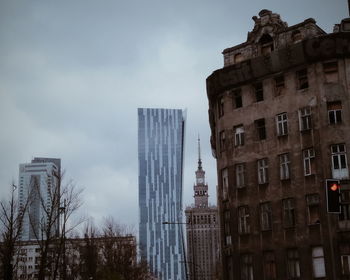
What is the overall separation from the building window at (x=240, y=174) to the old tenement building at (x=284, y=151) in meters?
0.08

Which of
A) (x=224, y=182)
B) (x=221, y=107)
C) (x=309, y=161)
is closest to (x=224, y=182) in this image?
(x=224, y=182)

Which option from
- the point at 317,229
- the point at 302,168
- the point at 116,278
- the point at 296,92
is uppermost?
the point at 296,92

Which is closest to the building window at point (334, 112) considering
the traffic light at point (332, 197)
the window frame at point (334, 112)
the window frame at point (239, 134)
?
the window frame at point (334, 112)

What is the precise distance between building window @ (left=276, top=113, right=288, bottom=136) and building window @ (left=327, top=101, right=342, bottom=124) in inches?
137

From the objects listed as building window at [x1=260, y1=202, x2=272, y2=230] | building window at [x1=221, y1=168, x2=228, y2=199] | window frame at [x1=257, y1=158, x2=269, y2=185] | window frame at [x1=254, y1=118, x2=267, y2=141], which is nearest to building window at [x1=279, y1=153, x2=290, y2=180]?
window frame at [x1=257, y1=158, x2=269, y2=185]

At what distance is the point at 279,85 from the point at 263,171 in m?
7.08

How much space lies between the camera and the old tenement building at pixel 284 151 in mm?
38469

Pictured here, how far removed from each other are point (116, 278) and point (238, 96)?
23.9 m

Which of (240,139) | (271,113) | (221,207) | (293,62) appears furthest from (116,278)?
(293,62)

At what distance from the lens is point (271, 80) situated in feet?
143

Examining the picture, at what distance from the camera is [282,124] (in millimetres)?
42062

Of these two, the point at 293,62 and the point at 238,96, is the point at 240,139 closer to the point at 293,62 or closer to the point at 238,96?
the point at 238,96

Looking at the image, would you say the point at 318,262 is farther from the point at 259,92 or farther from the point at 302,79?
the point at 259,92

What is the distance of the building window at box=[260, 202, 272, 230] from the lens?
135ft
